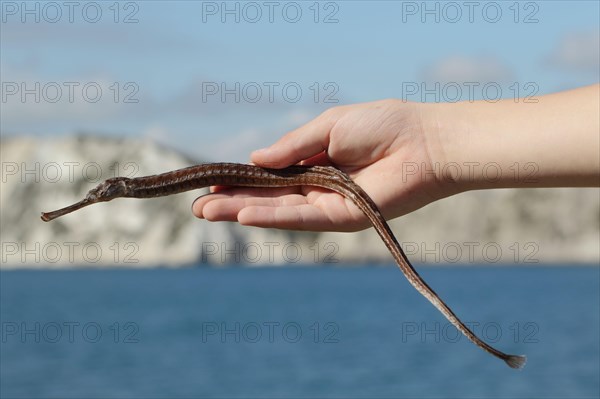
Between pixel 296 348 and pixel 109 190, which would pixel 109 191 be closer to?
pixel 109 190

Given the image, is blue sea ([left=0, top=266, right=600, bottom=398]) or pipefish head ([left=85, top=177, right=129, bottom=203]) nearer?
pipefish head ([left=85, top=177, right=129, bottom=203])

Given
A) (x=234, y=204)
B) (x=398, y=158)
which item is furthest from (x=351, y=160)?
(x=234, y=204)

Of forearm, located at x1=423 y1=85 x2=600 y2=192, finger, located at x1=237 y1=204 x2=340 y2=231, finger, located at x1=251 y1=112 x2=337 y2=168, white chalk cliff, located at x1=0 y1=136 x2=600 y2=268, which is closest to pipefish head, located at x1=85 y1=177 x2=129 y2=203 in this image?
finger, located at x1=237 y1=204 x2=340 y2=231

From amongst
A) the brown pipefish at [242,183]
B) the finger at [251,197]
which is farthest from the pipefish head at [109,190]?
the finger at [251,197]

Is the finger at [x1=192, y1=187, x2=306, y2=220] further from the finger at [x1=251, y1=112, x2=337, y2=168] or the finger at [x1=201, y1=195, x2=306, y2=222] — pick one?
the finger at [x1=251, y1=112, x2=337, y2=168]

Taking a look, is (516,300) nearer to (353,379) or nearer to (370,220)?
(353,379)

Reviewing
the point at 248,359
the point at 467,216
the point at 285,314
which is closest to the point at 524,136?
the point at 248,359
